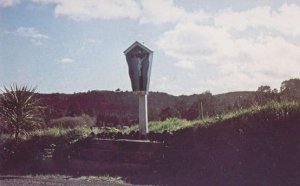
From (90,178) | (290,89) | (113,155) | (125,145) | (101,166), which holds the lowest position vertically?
(90,178)

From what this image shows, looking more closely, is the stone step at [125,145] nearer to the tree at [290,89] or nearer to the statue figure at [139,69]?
the statue figure at [139,69]

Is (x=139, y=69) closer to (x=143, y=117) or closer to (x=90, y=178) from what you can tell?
(x=143, y=117)

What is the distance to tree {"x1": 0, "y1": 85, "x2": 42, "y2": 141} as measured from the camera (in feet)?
43.7

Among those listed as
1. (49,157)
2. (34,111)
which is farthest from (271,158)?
(34,111)

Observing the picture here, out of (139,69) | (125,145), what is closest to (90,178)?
(125,145)

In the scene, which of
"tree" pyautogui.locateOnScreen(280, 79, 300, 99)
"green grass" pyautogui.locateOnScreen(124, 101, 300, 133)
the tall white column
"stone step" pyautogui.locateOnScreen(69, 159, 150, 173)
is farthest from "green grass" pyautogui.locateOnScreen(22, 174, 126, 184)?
"tree" pyautogui.locateOnScreen(280, 79, 300, 99)

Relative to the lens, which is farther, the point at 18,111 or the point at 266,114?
the point at 18,111

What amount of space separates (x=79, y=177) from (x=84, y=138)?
241 cm

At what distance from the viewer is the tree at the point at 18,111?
13312mm

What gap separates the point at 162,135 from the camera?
10703mm

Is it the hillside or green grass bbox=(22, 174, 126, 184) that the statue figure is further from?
the hillside

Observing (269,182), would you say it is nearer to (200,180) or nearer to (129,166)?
(200,180)

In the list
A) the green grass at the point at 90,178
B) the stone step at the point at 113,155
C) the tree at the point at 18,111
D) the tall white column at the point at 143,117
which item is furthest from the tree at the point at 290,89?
the tree at the point at 18,111

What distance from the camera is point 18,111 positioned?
44.1ft
